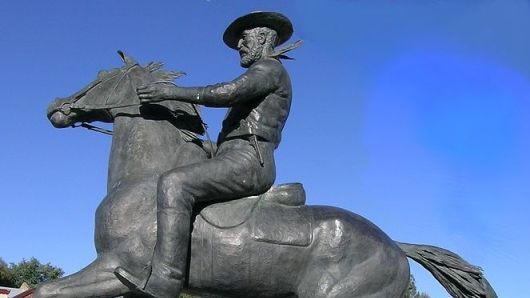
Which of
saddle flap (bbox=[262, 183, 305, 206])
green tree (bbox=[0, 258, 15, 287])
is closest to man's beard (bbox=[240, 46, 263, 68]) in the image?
saddle flap (bbox=[262, 183, 305, 206])

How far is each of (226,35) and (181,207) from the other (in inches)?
82.7

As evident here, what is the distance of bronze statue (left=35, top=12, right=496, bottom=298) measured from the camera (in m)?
5.84

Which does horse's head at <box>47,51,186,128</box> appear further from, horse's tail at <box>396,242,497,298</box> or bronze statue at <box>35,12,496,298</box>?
horse's tail at <box>396,242,497,298</box>

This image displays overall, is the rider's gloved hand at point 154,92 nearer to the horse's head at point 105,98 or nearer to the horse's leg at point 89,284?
the horse's head at point 105,98

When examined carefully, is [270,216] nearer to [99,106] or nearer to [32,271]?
[99,106]

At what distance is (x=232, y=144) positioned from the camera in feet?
21.1

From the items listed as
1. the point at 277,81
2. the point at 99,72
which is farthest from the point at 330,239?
the point at 99,72

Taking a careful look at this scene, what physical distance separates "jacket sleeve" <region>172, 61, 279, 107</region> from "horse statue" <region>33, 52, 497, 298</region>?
2.73ft

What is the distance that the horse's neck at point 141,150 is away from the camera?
255 inches

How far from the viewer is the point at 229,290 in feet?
19.9

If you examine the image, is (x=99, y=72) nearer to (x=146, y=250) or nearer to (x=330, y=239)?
(x=146, y=250)

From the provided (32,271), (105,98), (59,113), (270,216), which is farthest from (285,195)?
(32,271)

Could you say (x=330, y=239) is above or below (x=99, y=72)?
below

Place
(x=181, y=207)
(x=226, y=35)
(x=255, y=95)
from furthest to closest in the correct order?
(x=226, y=35), (x=255, y=95), (x=181, y=207)
